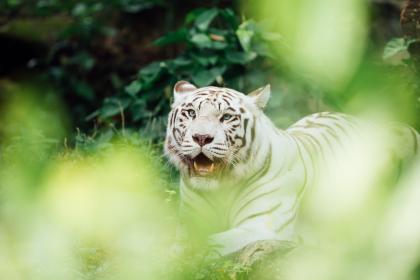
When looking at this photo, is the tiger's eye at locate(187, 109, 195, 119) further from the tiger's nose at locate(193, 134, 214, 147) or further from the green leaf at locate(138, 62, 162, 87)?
the green leaf at locate(138, 62, 162, 87)

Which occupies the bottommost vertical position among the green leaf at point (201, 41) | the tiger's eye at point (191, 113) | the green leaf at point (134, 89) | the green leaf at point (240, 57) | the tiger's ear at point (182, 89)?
the green leaf at point (134, 89)

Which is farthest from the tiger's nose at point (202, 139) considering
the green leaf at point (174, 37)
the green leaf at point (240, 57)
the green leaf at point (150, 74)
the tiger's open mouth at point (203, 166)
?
the green leaf at point (174, 37)

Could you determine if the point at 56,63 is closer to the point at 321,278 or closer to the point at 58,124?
the point at 58,124

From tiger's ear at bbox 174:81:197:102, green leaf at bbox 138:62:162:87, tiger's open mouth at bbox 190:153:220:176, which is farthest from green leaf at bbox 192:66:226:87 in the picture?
tiger's open mouth at bbox 190:153:220:176

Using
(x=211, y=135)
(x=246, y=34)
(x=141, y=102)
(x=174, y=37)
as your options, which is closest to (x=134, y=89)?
(x=141, y=102)

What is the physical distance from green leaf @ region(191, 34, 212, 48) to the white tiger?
2020mm

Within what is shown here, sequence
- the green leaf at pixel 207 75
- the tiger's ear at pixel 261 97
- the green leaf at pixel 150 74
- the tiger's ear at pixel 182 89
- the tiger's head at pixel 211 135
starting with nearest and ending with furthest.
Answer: the tiger's head at pixel 211 135 → the tiger's ear at pixel 261 97 → the tiger's ear at pixel 182 89 → the green leaf at pixel 207 75 → the green leaf at pixel 150 74

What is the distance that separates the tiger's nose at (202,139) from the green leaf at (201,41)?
2.52 m

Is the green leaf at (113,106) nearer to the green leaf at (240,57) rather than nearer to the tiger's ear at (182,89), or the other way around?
the green leaf at (240,57)

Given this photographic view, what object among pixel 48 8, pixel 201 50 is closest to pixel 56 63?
pixel 48 8

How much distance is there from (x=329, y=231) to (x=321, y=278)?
1095 millimetres

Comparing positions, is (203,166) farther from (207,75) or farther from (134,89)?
(134,89)

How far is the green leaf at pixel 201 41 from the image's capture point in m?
6.73

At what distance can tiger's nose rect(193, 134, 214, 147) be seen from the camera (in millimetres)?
4293
